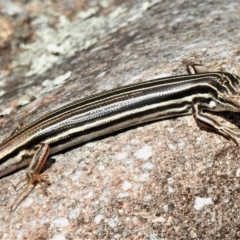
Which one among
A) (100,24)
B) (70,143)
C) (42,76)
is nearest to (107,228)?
(70,143)

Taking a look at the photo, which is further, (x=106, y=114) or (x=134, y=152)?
(x=106, y=114)

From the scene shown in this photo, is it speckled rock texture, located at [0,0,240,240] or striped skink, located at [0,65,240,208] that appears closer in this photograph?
speckled rock texture, located at [0,0,240,240]

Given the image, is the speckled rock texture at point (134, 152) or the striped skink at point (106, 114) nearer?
the speckled rock texture at point (134, 152)

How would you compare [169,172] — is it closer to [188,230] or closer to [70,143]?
[188,230]
